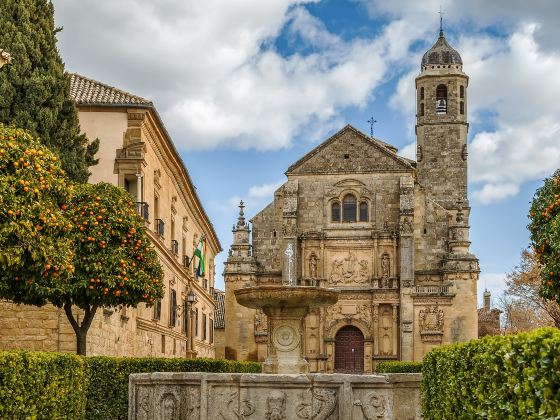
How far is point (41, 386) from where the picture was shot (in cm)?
1232

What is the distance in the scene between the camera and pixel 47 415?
42.0 ft

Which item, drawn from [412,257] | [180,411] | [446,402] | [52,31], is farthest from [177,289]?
[446,402]

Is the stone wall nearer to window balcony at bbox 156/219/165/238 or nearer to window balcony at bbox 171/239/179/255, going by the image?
window balcony at bbox 156/219/165/238

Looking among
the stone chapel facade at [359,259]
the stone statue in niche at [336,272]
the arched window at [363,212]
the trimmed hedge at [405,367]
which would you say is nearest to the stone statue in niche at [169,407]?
the trimmed hedge at [405,367]

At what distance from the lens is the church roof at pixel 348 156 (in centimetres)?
4662

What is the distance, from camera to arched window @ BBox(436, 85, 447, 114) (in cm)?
5369

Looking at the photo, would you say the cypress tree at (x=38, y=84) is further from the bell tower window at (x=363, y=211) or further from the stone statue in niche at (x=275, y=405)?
the bell tower window at (x=363, y=211)

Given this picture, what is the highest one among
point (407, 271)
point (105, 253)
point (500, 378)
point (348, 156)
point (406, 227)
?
point (348, 156)

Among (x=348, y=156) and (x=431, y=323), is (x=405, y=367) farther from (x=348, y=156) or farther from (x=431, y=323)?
(x=348, y=156)

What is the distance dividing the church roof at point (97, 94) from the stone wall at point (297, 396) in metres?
15.2

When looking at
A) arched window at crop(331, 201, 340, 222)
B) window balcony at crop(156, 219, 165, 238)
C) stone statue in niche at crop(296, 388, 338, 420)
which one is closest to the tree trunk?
stone statue in niche at crop(296, 388, 338, 420)

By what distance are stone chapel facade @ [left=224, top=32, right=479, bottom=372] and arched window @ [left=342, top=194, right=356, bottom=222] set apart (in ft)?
0.17

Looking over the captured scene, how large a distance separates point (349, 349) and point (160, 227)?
15.3 meters

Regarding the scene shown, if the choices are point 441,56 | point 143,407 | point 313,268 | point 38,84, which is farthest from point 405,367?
point 441,56
